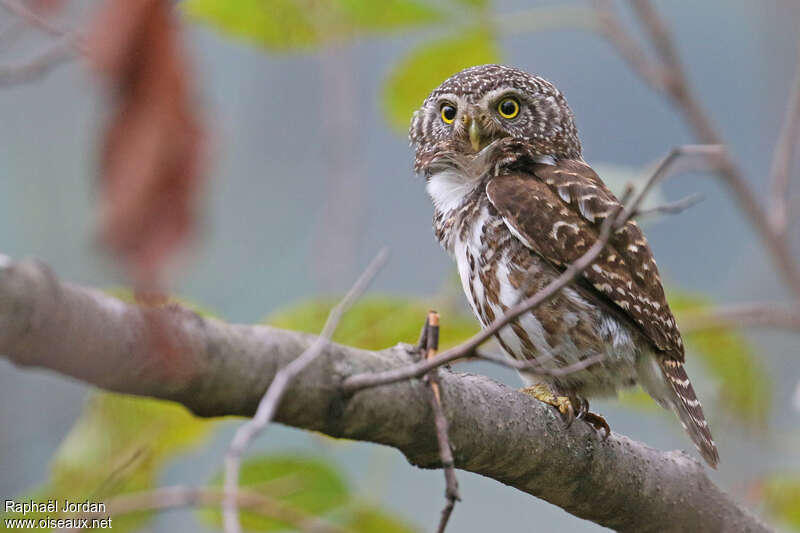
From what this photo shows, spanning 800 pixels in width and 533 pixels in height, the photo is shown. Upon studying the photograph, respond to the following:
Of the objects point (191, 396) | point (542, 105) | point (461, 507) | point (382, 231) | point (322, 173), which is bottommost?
point (461, 507)

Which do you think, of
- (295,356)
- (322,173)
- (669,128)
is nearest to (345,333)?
(295,356)

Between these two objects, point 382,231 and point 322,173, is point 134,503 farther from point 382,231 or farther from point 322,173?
point 382,231

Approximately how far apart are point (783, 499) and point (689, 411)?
2.89 ft

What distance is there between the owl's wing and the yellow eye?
0.88ft

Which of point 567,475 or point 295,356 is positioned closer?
point 295,356

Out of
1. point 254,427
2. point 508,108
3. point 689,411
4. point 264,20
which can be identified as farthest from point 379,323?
point 254,427

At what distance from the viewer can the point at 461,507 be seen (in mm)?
6746

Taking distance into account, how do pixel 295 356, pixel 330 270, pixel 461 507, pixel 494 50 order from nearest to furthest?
pixel 295 356
pixel 330 270
pixel 494 50
pixel 461 507

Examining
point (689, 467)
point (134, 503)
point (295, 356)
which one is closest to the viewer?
point (295, 356)

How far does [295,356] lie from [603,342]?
58.7 inches

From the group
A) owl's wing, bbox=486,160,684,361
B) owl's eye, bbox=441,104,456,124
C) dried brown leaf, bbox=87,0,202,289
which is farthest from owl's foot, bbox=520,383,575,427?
dried brown leaf, bbox=87,0,202,289

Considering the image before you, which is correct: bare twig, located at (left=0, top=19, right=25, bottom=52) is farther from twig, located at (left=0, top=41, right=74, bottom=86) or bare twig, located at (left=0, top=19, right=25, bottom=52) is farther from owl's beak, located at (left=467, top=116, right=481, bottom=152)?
owl's beak, located at (left=467, top=116, right=481, bottom=152)

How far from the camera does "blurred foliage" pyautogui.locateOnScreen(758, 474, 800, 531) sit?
3459mm

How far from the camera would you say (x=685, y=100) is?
12.8 ft
